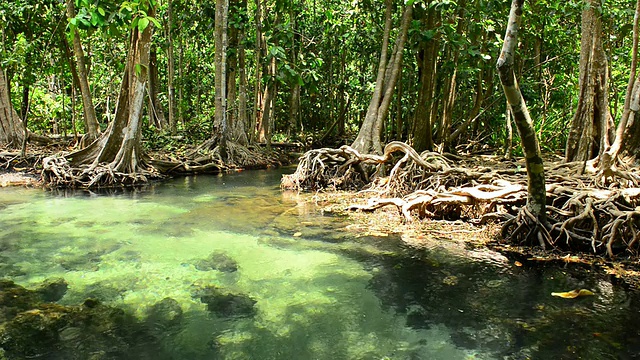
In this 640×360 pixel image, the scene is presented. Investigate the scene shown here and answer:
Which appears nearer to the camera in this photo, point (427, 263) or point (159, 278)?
point (159, 278)

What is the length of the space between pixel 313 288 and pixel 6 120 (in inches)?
473

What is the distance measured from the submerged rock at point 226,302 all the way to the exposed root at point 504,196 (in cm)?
302

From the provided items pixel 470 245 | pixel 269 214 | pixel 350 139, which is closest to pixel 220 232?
pixel 269 214

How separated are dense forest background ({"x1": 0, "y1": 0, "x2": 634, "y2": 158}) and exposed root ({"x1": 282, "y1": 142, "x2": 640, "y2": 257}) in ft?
6.58

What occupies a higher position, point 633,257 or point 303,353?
point 633,257

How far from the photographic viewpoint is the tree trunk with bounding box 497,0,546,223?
13.7ft

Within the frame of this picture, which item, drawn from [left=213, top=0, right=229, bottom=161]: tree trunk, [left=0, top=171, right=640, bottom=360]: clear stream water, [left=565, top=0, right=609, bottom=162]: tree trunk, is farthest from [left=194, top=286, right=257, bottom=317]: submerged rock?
[left=213, top=0, right=229, bottom=161]: tree trunk

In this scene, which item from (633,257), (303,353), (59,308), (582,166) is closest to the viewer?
(303,353)

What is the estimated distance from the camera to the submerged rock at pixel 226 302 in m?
3.87

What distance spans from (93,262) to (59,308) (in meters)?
1.17

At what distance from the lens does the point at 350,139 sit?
2098cm

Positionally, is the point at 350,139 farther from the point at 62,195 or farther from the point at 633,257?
the point at 633,257

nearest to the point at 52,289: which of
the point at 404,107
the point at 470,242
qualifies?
the point at 470,242

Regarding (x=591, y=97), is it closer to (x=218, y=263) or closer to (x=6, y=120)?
(x=218, y=263)
